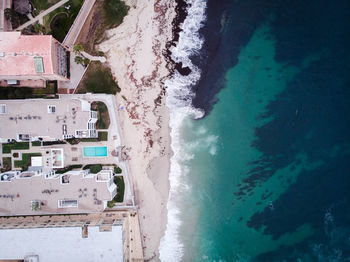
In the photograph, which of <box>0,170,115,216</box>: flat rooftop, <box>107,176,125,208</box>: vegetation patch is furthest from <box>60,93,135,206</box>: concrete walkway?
<box>0,170,115,216</box>: flat rooftop

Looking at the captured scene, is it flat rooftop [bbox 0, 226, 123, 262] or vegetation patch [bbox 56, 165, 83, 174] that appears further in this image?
vegetation patch [bbox 56, 165, 83, 174]

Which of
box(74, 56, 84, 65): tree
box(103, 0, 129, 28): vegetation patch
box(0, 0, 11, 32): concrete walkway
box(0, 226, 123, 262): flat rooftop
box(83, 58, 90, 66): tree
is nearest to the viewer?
box(0, 226, 123, 262): flat rooftop

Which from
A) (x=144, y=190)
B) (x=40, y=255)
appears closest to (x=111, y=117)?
(x=144, y=190)

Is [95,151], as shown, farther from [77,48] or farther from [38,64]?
[77,48]

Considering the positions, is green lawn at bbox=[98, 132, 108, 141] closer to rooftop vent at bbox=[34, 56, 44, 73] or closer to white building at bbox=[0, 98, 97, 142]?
white building at bbox=[0, 98, 97, 142]

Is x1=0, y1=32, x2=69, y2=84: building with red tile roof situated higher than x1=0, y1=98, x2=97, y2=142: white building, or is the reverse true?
x1=0, y1=32, x2=69, y2=84: building with red tile roof

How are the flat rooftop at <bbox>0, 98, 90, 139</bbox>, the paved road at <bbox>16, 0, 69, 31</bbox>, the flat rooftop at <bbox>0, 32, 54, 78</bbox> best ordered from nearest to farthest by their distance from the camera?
the flat rooftop at <bbox>0, 32, 54, 78</bbox>, the flat rooftop at <bbox>0, 98, 90, 139</bbox>, the paved road at <bbox>16, 0, 69, 31</bbox>

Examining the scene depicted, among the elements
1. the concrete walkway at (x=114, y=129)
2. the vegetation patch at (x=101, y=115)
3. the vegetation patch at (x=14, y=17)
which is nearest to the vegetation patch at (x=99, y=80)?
the concrete walkway at (x=114, y=129)
